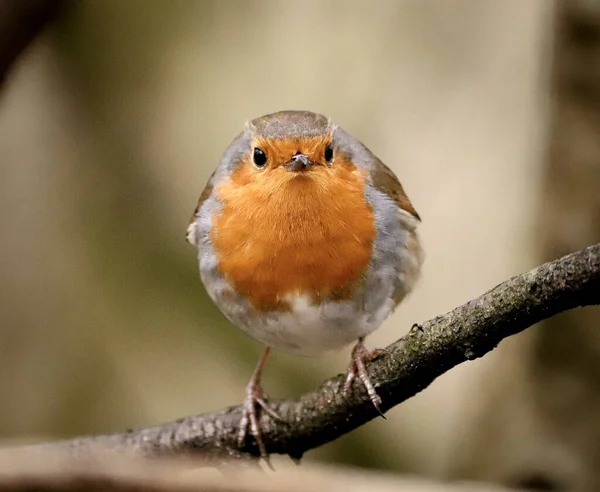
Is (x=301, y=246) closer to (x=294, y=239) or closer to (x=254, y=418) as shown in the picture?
(x=294, y=239)

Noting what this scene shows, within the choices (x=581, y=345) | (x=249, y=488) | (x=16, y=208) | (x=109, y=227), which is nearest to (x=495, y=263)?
(x=581, y=345)

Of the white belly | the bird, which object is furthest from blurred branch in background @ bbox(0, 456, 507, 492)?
the white belly

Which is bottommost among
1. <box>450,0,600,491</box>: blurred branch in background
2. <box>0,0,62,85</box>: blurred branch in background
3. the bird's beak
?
<box>450,0,600,491</box>: blurred branch in background

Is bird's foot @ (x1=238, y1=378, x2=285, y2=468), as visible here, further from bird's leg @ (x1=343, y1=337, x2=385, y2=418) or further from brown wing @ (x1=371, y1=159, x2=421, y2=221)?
brown wing @ (x1=371, y1=159, x2=421, y2=221)

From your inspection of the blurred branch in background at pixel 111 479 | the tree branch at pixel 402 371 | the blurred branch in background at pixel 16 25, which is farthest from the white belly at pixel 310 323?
the blurred branch in background at pixel 16 25

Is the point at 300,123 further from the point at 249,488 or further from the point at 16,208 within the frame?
the point at 16,208

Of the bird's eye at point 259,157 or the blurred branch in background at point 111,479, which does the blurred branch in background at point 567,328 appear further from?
the blurred branch in background at point 111,479
